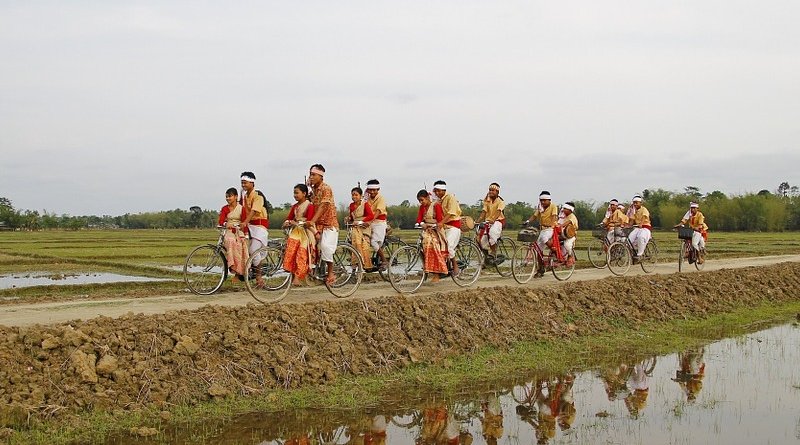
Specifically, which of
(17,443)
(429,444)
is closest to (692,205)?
(429,444)

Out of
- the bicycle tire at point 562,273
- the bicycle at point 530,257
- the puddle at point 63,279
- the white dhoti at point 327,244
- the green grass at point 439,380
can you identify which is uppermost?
the white dhoti at point 327,244

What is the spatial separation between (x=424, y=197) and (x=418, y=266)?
3.93 feet

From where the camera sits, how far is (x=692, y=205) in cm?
1764

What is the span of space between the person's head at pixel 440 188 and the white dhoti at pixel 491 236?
1.60 metres

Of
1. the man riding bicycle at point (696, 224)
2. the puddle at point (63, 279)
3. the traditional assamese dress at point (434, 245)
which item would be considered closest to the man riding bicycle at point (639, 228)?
the man riding bicycle at point (696, 224)

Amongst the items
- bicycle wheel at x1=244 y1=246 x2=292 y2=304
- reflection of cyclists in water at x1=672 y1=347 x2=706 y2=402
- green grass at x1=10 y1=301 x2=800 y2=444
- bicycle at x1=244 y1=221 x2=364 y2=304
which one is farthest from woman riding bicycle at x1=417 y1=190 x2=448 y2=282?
reflection of cyclists in water at x1=672 y1=347 x2=706 y2=402

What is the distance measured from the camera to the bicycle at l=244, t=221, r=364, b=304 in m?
9.98

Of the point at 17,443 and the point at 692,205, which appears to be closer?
the point at 17,443

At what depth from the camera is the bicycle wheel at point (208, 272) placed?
1066 centimetres

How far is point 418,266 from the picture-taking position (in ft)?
39.1

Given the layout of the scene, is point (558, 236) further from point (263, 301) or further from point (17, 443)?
point (17, 443)

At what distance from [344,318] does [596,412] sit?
3.34m

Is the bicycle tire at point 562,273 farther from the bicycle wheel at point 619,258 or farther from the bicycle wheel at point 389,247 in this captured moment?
the bicycle wheel at point 389,247

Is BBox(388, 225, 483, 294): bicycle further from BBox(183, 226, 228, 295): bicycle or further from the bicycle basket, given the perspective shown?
BBox(183, 226, 228, 295): bicycle
